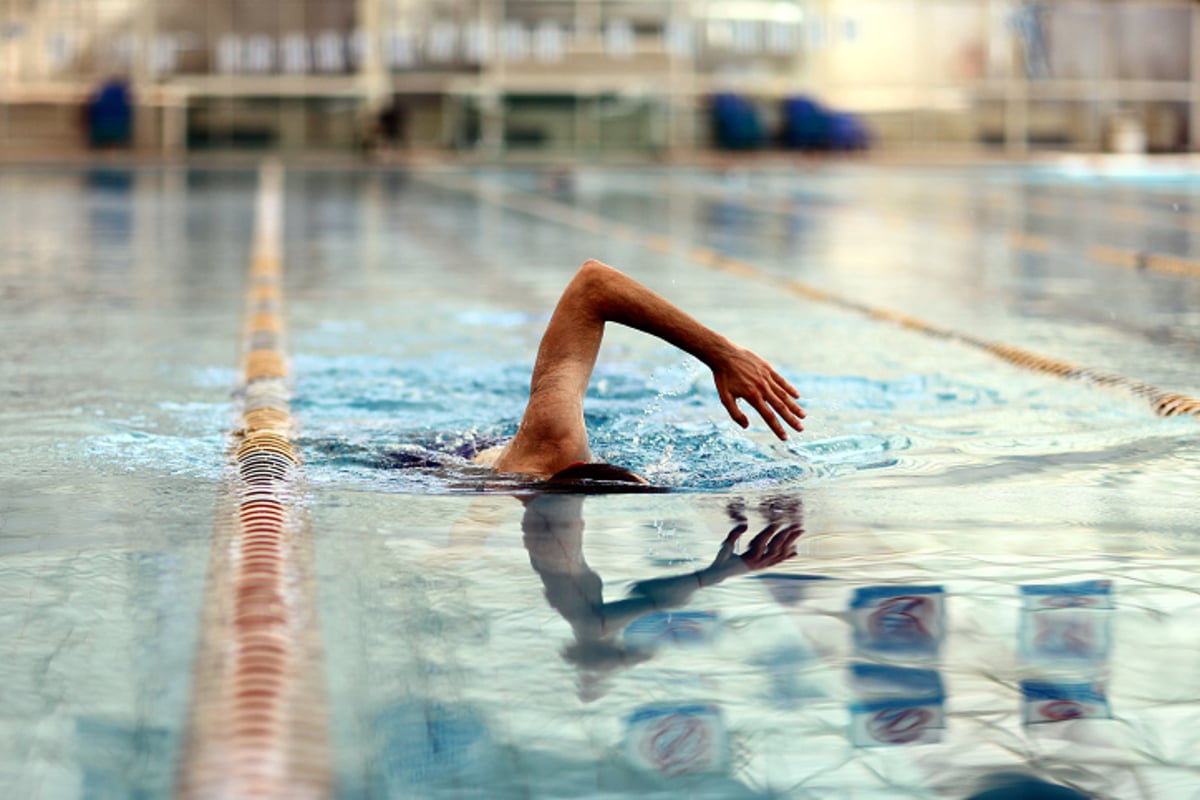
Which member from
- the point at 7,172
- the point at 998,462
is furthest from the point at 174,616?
the point at 7,172

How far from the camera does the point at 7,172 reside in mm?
22266

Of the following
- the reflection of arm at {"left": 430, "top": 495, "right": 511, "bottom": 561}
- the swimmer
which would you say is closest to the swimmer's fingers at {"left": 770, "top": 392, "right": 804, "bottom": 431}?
the swimmer

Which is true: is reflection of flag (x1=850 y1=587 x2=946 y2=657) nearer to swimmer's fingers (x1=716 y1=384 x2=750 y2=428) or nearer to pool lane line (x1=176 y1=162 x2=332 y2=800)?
swimmer's fingers (x1=716 y1=384 x2=750 y2=428)

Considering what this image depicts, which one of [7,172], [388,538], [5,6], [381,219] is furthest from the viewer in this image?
[5,6]

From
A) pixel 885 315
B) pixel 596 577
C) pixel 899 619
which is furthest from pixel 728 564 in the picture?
pixel 885 315

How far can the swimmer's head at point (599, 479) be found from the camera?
11.5 ft

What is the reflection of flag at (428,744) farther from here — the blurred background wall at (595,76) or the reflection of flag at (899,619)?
the blurred background wall at (595,76)

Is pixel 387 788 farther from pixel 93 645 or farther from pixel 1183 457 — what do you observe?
pixel 1183 457

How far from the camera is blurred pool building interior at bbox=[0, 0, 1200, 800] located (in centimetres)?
197

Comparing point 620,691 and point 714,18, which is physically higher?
point 714,18

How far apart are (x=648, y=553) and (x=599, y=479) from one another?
0.67m

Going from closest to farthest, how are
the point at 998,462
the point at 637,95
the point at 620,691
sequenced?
the point at 620,691
the point at 998,462
the point at 637,95

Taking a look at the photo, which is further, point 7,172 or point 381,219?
point 7,172

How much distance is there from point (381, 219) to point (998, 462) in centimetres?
1036
